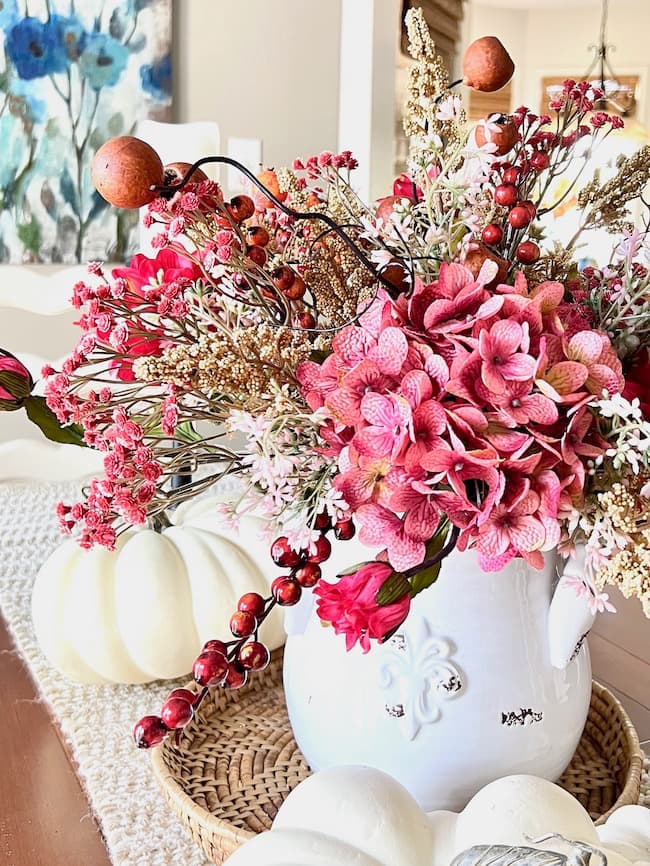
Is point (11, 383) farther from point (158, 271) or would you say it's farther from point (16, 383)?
point (158, 271)

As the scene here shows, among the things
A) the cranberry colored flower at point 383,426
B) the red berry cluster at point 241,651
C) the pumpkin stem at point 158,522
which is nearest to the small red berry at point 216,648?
the red berry cluster at point 241,651

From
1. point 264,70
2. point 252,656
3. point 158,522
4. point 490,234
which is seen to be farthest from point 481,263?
point 264,70

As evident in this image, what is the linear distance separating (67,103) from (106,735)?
1.97 meters

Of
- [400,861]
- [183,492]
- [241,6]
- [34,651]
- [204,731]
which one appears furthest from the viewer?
[241,6]

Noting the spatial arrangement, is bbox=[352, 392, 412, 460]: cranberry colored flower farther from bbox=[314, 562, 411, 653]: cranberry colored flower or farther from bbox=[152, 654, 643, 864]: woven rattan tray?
bbox=[152, 654, 643, 864]: woven rattan tray

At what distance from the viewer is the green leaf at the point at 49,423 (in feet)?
1.79

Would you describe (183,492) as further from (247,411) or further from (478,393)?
(478,393)

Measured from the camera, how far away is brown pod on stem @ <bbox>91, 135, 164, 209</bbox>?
0.43m

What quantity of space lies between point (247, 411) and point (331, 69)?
2.35 meters

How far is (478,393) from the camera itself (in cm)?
43

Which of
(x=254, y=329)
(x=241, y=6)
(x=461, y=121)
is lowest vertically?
(x=254, y=329)

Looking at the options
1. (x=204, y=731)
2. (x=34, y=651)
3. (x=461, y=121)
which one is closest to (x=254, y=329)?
(x=461, y=121)

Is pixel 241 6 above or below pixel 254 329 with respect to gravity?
above

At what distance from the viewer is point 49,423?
1.82 ft
